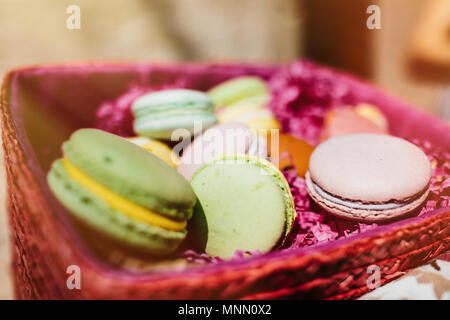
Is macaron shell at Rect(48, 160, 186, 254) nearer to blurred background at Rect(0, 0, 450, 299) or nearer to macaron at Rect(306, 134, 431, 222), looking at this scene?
macaron at Rect(306, 134, 431, 222)

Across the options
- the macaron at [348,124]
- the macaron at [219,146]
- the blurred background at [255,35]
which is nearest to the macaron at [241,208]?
the macaron at [219,146]

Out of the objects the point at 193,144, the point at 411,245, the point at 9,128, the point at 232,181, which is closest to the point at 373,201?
the point at 411,245

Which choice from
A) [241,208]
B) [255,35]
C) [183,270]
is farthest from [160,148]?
[255,35]

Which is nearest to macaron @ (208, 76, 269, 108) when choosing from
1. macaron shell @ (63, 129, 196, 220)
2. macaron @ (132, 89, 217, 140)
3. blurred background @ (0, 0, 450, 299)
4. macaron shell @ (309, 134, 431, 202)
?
macaron @ (132, 89, 217, 140)

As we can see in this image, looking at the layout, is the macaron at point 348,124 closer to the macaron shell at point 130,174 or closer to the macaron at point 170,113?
the macaron at point 170,113

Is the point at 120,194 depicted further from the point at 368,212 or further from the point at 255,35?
the point at 255,35

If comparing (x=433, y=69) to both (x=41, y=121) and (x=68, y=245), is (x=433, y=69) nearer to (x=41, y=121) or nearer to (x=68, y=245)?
(x=41, y=121)
